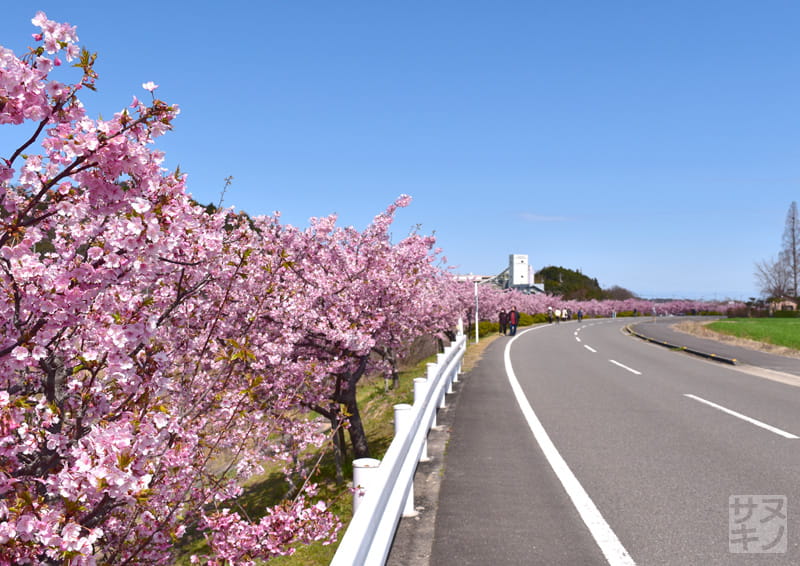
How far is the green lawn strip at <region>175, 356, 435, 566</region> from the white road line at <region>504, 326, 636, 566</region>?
8.44 ft

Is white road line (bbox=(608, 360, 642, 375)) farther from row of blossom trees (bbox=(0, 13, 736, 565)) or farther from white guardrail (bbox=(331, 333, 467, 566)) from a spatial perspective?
row of blossom trees (bbox=(0, 13, 736, 565))

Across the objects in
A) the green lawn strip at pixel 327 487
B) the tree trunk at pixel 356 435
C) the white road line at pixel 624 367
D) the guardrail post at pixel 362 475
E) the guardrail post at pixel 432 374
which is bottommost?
the green lawn strip at pixel 327 487

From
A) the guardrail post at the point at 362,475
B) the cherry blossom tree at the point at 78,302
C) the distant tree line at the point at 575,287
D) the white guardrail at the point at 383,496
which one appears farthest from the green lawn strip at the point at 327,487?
the distant tree line at the point at 575,287

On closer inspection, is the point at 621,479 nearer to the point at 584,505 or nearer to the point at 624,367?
the point at 584,505

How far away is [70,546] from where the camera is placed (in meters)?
2.76

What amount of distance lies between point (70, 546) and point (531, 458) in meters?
5.27

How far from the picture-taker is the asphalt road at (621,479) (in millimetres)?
4293

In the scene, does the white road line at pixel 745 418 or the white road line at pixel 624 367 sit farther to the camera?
the white road line at pixel 624 367

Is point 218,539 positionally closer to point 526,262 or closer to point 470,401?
point 470,401

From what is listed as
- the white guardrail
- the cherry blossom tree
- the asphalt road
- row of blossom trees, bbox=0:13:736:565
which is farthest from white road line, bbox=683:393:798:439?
the cherry blossom tree

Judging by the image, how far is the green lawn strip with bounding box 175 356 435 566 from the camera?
303 inches

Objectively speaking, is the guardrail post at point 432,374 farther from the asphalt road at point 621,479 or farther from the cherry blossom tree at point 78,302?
the cherry blossom tree at point 78,302

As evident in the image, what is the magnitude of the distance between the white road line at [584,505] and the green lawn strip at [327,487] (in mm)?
2572

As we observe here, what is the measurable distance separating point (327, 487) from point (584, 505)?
8.34 m
